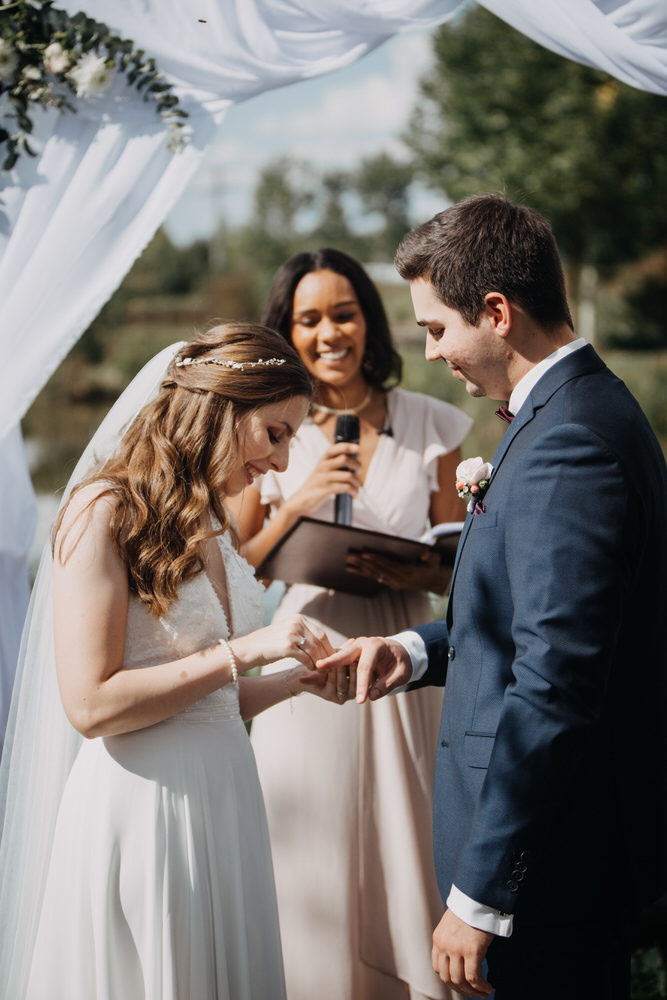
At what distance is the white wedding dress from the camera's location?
198 centimetres

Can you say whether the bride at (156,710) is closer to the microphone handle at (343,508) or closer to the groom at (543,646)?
the groom at (543,646)

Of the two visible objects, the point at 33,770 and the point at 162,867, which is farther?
the point at 33,770

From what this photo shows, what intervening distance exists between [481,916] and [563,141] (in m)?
15.1

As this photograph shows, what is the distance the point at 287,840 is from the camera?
2.96 meters

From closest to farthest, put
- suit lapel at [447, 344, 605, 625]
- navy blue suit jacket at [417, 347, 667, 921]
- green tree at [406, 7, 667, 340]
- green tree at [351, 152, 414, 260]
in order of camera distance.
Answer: navy blue suit jacket at [417, 347, 667, 921] → suit lapel at [447, 344, 605, 625] → green tree at [406, 7, 667, 340] → green tree at [351, 152, 414, 260]

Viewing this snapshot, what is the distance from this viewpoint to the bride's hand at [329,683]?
232 centimetres

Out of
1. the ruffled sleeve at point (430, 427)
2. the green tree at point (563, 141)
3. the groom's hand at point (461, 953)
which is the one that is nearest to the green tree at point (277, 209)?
the green tree at point (563, 141)

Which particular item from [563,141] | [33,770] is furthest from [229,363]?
[563,141]

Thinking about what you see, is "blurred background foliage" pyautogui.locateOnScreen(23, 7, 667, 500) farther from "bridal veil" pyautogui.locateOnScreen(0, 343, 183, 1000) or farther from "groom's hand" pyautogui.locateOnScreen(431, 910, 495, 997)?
"groom's hand" pyautogui.locateOnScreen(431, 910, 495, 997)

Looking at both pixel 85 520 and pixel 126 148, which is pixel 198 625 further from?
pixel 126 148

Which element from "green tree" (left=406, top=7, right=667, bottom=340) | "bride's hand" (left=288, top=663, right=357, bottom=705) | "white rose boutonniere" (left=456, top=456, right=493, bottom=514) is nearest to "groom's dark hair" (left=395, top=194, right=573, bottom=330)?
"white rose boutonniere" (left=456, top=456, right=493, bottom=514)

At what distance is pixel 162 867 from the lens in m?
2.01

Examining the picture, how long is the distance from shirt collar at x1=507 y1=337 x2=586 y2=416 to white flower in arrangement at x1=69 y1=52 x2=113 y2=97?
1.71 metres

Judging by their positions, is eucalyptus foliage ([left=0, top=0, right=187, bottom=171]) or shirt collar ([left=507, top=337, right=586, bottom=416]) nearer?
shirt collar ([left=507, top=337, right=586, bottom=416])
